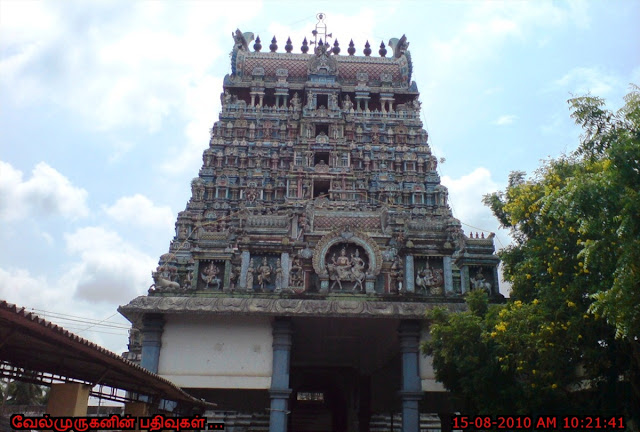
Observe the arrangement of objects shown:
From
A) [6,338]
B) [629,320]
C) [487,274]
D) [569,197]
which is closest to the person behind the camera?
[6,338]

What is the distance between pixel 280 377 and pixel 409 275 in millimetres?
6394

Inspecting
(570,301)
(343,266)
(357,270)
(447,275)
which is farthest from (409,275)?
(570,301)

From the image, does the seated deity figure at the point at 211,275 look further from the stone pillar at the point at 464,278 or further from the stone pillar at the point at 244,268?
the stone pillar at the point at 464,278

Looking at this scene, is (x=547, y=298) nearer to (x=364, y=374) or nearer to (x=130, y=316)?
(x=130, y=316)

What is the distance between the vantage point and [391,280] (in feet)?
67.6

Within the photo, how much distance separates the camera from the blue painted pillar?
16.6m

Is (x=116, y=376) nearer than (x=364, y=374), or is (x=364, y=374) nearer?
(x=116, y=376)

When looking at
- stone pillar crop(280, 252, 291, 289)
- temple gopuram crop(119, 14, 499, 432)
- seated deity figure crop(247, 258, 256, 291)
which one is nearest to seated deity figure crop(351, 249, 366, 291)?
temple gopuram crop(119, 14, 499, 432)

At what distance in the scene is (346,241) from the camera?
68.2 ft

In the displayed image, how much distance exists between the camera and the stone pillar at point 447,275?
20069 millimetres

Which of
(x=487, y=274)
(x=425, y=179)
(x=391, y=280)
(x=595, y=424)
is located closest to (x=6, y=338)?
(x=595, y=424)

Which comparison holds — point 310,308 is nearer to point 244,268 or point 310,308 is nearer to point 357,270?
point 357,270

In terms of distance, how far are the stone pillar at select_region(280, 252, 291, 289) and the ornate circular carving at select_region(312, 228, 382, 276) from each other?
101cm

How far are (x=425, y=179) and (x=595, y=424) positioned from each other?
32.9 metres
